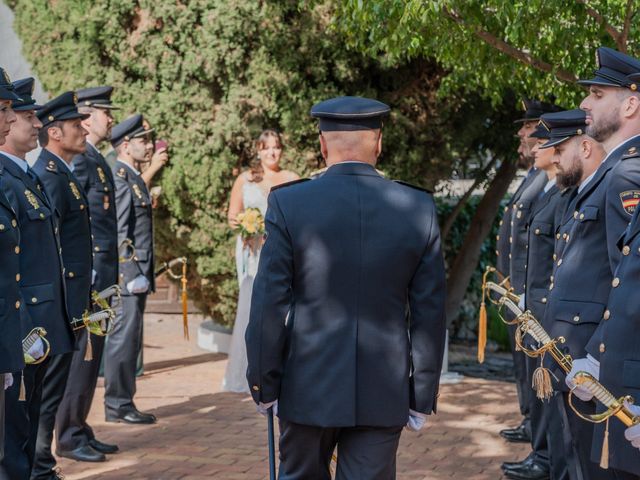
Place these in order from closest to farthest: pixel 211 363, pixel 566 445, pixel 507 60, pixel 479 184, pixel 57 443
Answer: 1. pixel 566 445
2. pixel 57 443
3. pixel 507 60
4. pixel 211 363
5. pixel 479 184

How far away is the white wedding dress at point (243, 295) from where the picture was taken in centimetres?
903

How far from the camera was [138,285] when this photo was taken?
7.97 meters

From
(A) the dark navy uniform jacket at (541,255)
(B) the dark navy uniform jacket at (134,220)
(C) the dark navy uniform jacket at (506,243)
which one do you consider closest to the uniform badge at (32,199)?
(B) the dark navy uniform jacket at (134,220)

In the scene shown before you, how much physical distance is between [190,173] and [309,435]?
5.98 meters

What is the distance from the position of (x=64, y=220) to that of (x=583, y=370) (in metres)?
3.52

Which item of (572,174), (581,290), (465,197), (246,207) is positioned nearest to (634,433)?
(581,290)

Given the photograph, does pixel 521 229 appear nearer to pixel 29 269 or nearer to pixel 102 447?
pixel 102 447

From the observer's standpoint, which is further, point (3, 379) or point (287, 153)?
point (287, 153)

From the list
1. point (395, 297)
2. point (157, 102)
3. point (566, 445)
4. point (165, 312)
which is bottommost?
point (165, 312)

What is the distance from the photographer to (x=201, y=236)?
9.84m

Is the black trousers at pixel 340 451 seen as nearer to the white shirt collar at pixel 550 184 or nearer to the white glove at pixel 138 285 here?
the white shirt collar at pixel 550 184

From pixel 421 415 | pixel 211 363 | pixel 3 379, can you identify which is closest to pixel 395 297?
pixel 421 415

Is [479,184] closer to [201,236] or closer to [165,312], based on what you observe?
[201,236]

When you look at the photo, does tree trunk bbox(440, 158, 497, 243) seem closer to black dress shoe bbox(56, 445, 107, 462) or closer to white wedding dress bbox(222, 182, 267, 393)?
white wedding dress bbox(222, 182, 267, 393)
